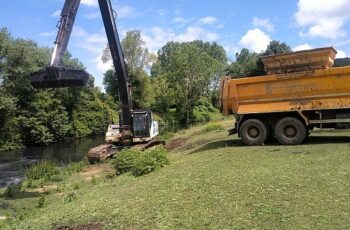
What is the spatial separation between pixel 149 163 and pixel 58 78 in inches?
235

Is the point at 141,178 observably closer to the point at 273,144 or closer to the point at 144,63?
the point at 273,144

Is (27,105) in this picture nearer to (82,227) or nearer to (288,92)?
(288,92)

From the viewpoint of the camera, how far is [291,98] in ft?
53.7

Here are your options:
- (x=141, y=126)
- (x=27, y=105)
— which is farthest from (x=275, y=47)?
(x=141, y=126)

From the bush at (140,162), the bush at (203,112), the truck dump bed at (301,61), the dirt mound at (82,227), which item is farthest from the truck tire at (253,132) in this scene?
the bush at (203,112)

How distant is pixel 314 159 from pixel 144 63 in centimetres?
6993

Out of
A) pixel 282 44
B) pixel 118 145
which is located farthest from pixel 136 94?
pixel 118 145

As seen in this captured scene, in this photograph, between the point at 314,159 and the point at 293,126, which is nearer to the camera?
the point at 314,159

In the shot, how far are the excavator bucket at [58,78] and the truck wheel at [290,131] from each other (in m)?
7.74

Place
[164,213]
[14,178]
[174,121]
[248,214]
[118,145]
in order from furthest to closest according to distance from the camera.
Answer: [174,121]
[118,145]
[14,178]
[164,213]
[248,214]

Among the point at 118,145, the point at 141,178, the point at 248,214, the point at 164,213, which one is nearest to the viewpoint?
the point at 248,214

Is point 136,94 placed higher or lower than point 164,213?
higher

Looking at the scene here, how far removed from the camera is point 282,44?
78000 millimetres

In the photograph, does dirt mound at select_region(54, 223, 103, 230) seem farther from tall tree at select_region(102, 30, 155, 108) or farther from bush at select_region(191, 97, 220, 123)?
tall tree at select_region(102, 30, 155, 108)
